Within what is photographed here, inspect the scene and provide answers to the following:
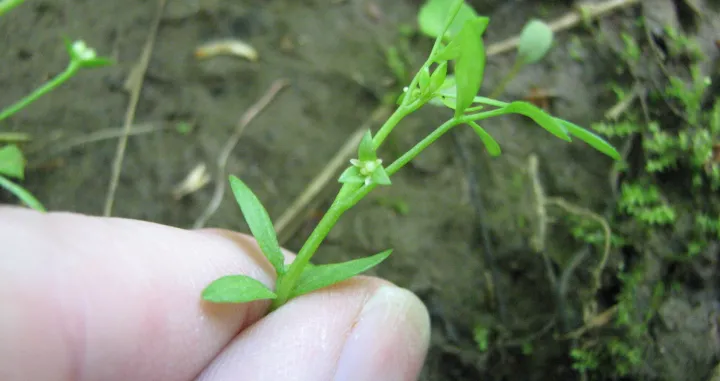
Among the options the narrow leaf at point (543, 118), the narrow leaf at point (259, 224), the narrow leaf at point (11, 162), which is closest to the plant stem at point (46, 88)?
the narrow leaf at point (11, 162)

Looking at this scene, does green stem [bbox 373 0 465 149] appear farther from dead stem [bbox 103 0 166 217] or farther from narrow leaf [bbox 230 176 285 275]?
dead stem [bbox 103 0 166 217]

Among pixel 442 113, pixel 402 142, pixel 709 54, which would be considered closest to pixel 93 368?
pixel 402 142

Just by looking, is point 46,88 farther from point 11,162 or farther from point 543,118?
point 543,118

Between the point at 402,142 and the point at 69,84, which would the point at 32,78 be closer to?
the point at 69,84

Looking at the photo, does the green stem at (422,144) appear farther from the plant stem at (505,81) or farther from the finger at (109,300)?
the plant stem at (505,81)

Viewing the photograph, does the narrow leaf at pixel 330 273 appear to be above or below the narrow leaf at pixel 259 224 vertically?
below

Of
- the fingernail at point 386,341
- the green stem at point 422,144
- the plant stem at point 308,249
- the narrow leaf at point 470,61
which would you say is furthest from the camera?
the fingernail at point 386,341

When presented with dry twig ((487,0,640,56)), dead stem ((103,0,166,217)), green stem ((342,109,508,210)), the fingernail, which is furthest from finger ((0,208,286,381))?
dry twig ((487,0,640,56))

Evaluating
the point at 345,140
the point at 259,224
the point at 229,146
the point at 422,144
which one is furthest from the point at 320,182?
the point at 422,144
